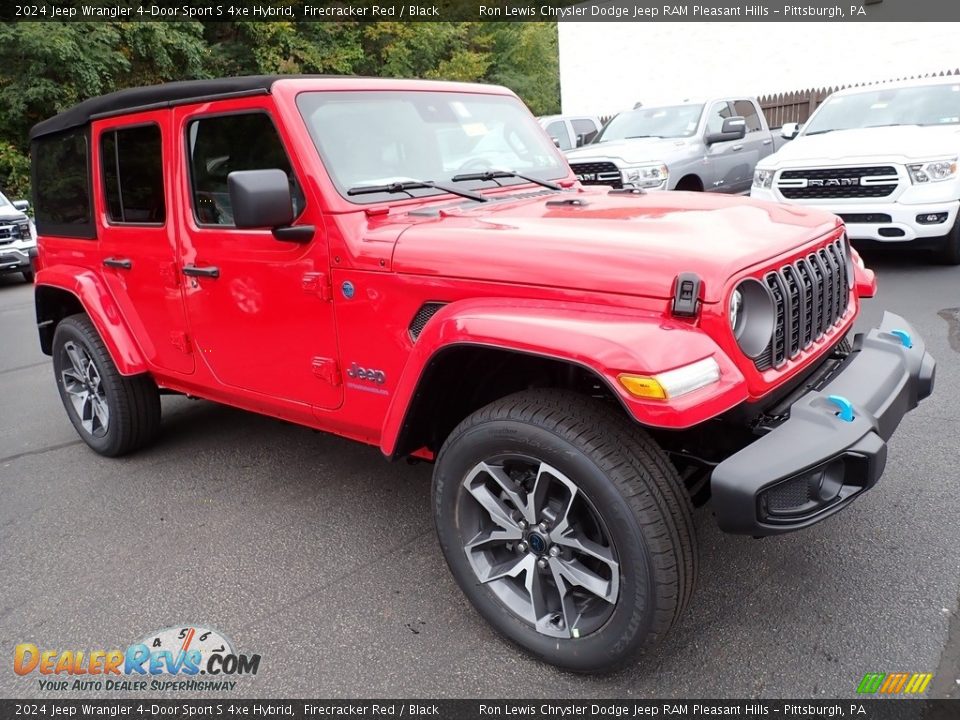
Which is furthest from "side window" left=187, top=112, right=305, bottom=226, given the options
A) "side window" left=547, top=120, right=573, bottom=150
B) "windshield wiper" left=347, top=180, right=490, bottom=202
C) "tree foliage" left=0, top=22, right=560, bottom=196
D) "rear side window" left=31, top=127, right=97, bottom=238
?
"side window" left=547, top=120, right=573, bottom=150

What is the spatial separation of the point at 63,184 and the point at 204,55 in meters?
19.5

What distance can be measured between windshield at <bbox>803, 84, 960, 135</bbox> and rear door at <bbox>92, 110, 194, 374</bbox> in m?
7.51

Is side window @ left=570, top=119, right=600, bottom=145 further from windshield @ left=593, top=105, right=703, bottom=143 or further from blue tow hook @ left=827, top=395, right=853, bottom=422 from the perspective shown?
blue tow hook @ left=827, top=395, right=853, bottom=422

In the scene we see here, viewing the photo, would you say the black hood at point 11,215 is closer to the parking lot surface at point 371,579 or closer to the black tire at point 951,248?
the parking lot surface at point 371,579

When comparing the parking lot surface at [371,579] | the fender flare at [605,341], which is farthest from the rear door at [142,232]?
the fender flare at [605,341]

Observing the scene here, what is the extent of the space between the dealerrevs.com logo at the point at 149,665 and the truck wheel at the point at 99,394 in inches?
64.3

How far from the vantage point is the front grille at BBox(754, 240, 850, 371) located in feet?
7.75

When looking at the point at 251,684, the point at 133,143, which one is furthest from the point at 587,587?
the point at 133,143

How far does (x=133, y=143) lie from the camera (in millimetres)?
3670

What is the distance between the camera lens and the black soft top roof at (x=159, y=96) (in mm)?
3047

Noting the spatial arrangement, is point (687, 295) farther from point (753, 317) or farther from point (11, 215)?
point (11, 215)

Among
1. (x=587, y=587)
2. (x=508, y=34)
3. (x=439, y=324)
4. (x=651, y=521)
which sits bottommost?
(x=587, y=587)

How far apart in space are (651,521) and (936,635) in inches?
46.7

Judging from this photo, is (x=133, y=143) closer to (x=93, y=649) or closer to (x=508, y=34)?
(x=93, y=649)
